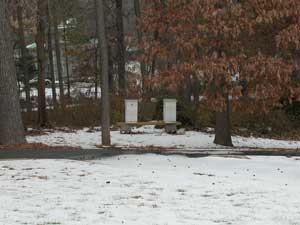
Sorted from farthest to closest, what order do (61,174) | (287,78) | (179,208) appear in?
(287,78) < (61,174) < (179,208)

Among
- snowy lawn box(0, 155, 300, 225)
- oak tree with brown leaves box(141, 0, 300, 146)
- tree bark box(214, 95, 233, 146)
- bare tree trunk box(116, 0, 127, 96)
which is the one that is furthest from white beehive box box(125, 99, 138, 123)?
snowy lawn box(0, 155, 300, 225)

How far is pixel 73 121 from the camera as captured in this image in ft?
88.1

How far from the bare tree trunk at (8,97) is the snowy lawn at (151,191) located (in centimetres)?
412

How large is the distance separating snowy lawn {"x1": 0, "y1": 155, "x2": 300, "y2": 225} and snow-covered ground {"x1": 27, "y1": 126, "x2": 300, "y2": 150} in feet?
21.2

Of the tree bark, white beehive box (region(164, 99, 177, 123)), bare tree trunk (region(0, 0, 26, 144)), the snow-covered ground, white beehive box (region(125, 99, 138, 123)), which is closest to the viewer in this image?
bare tree trunk (region(0, 0, 26, 144))

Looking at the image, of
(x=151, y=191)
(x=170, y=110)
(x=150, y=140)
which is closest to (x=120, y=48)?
(x=170, y=110)

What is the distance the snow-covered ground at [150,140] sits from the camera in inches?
768

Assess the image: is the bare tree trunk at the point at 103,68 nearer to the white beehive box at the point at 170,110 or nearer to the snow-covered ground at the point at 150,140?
the snow-covered ground at the point at 150,140

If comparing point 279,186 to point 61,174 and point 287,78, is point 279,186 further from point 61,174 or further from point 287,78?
point 287,78

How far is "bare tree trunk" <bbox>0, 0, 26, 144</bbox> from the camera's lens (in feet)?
52.4

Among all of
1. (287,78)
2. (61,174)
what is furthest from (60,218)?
(287,78)

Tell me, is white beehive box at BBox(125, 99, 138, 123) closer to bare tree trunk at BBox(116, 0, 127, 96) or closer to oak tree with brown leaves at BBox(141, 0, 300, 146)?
oak tree with brown leaves at BBox(141, 0, 300, 146)

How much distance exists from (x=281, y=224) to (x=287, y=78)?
9.51 metres

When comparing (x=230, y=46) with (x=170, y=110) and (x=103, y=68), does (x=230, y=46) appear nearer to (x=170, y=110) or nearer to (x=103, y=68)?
(x=103, y=68)
